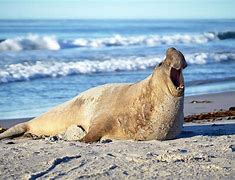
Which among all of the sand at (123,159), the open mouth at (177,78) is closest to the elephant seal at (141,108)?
the open mouth at (177,78)

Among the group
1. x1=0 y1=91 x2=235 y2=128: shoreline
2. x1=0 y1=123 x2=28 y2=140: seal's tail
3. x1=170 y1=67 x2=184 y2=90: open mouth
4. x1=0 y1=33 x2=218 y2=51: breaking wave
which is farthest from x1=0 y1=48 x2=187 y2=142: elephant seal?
x1=0 y1=33 x2=218 y2=51: breaking wave

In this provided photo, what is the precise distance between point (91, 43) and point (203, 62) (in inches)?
625

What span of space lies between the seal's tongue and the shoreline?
3575 millimetres

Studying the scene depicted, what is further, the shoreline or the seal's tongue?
the shoreline

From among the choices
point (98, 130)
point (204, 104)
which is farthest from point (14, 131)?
point (204, 104)

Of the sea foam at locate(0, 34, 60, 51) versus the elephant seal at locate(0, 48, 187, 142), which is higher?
the elephant seal at locate(0, 48, 187, 142)

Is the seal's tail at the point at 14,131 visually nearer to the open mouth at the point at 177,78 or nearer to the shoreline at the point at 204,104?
the shoreline at the point at 204,104

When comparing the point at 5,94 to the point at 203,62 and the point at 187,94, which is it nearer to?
the point at 187,94

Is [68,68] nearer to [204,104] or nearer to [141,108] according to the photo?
[204,104]

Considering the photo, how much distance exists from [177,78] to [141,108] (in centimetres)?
53

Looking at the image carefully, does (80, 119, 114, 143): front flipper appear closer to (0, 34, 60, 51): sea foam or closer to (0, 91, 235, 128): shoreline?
(0, 91, 235, 128): shoreline

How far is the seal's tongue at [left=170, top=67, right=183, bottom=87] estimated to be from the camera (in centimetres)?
630

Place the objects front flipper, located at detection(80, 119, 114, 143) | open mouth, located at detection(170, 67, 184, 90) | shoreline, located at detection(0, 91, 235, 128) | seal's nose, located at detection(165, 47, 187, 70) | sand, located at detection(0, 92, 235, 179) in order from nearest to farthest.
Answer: sand, located at detection(0, 92, 235, 179), seal's nose, located at detection(165, 47, 187, 70), open mouth, located at detection(170, 67, 184, 90), front flipper, located at detection(80, 119, 114, 143), shoreline, located at detection(0, 91, 235, 128)

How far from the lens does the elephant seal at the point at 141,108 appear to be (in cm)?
631
